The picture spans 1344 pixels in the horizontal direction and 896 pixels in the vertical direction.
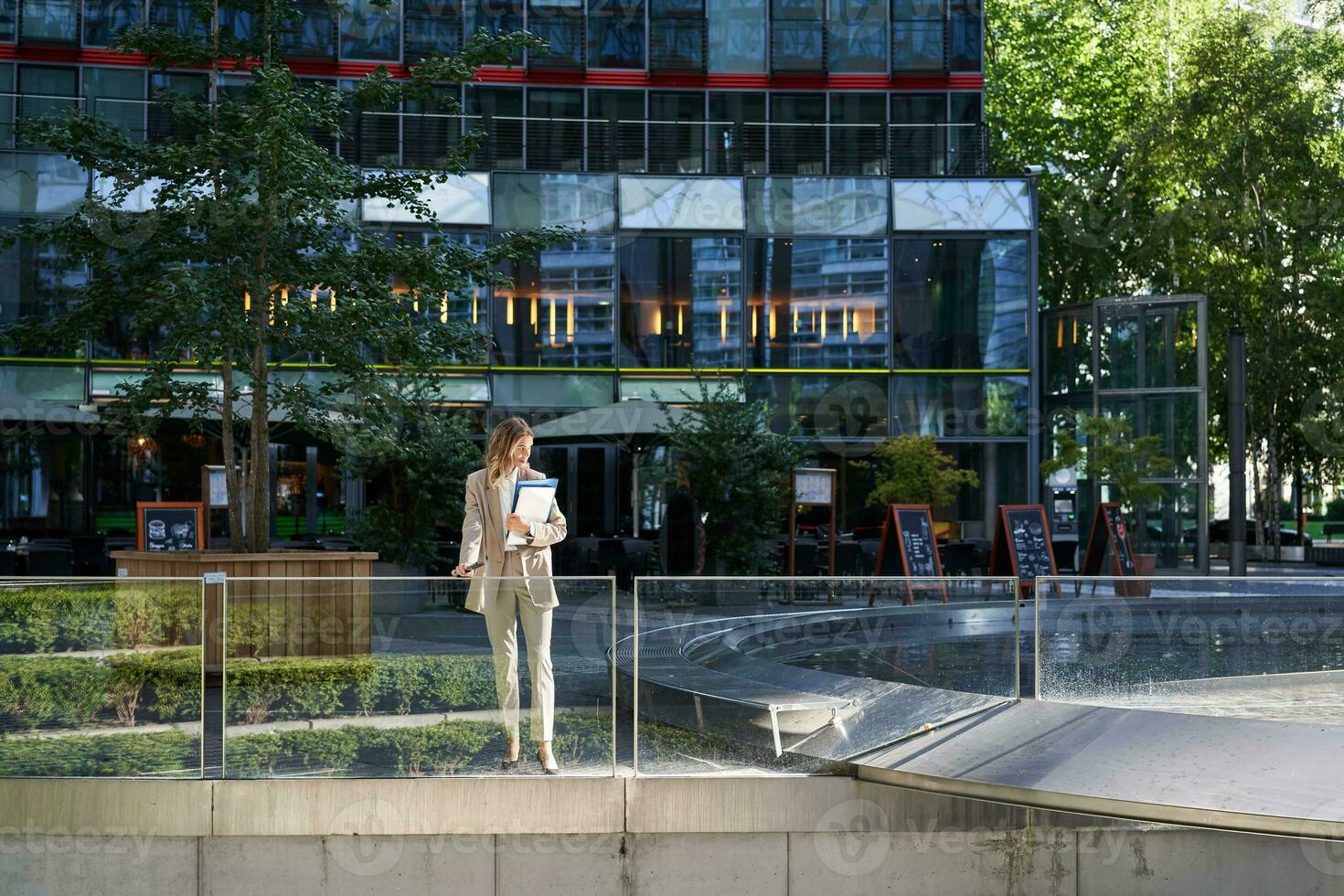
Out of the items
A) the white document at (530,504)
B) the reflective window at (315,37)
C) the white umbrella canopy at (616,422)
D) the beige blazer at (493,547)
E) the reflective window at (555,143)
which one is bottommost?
the beige blazer at (493,547)

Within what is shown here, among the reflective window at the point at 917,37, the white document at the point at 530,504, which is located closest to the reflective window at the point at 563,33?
the reflective window at the point at 917,37

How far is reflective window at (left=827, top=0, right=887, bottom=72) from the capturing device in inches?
1205

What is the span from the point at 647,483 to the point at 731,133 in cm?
745

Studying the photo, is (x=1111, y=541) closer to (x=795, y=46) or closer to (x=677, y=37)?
(x=795, y=46)

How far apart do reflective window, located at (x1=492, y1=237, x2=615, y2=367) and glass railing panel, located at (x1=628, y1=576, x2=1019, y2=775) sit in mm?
19318

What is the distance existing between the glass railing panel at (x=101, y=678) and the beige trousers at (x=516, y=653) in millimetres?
1413

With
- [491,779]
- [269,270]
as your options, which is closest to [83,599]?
[491,779]

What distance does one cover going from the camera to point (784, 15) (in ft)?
100

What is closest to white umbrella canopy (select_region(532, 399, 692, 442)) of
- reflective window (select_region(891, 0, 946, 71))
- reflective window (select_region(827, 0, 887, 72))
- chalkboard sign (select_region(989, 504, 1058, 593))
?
Result: chalkboard sign (select_region(989, 504, 1058, 593))

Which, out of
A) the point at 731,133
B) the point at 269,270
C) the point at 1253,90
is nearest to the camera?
the point at 269,270

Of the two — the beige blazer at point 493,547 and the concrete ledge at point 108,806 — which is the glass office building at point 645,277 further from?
the concrete ledge at point 108,806

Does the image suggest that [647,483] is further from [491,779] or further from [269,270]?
[491,779]

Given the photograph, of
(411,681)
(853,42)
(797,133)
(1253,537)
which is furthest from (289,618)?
(1253,537)

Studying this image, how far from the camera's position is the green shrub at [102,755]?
7117 millimetres
